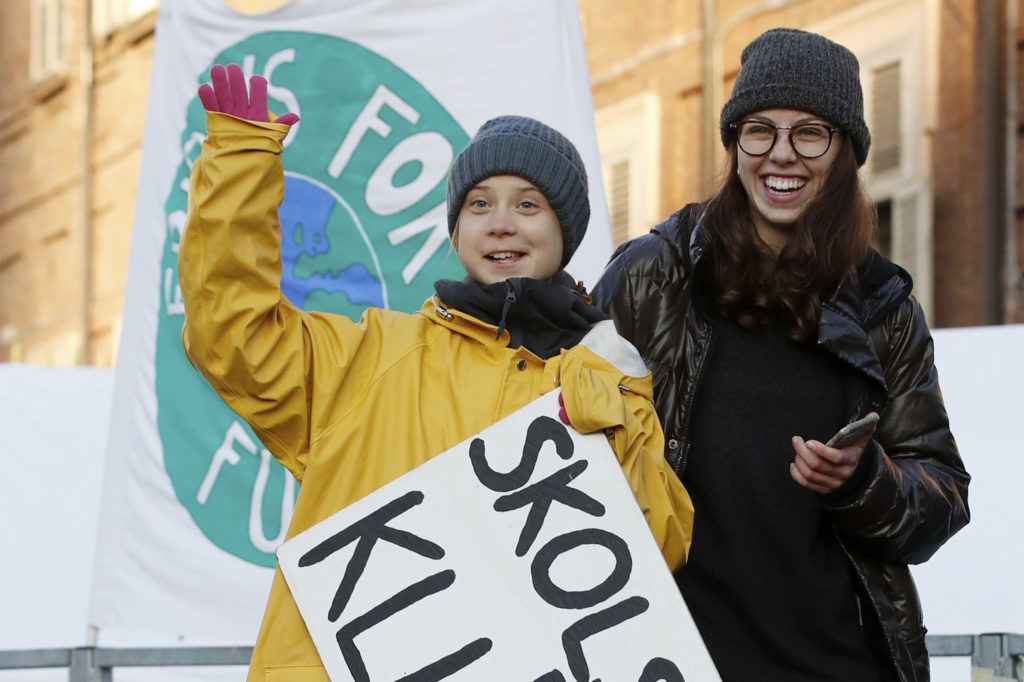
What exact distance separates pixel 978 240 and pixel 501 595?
6.21m

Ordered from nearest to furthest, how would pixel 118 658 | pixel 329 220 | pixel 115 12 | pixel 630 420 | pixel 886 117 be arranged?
pixel 630 420
pixel 118 658
pixel 329 220
pixel 886 117
pixel 115 12

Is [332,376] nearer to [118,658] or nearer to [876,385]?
[876,385]

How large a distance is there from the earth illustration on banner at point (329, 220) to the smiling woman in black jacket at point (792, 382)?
125 centimetres

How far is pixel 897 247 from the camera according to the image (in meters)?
7.86

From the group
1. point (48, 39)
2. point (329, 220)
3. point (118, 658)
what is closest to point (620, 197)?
A: point (329, 220)

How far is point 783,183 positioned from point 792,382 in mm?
312

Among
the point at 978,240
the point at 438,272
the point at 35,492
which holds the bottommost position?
the point at 35,492

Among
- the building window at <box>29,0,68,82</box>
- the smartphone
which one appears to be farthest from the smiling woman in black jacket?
the building window at <box>29,0,68,82</box>

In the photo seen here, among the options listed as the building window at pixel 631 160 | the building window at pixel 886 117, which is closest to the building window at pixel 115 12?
the building window at pixel 631 160

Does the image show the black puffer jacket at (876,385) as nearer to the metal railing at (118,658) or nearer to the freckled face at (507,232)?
the freckled face at (507,232)

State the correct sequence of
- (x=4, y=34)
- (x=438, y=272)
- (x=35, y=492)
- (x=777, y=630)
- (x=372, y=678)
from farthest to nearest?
(x=4, y=34)
(x=35, y=492)
(x=438, y=272)
(x=777, y=630)
(x=372, y=678)

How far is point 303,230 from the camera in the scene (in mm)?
3473

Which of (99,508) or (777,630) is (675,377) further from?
(99,508)

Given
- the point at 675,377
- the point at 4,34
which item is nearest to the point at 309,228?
the point at 675,377
